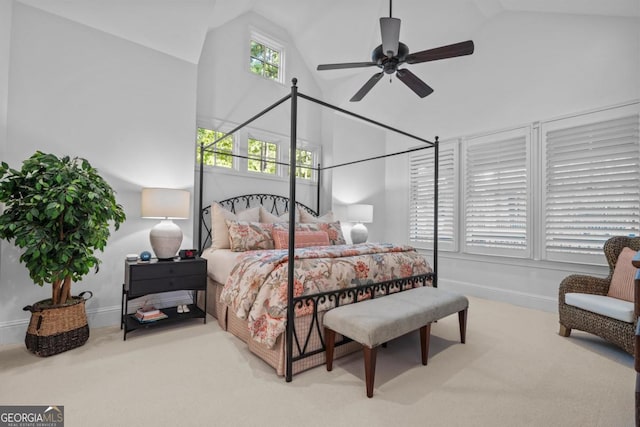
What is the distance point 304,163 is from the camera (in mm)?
5203

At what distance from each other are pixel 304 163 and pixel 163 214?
278cm

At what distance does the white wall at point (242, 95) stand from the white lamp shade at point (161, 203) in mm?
1033

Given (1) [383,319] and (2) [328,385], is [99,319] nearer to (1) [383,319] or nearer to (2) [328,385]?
(2) [328,385]

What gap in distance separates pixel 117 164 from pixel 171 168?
1.68ft

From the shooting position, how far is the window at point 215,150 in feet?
13.2

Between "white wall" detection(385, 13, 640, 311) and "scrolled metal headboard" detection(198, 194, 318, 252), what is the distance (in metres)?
2.68

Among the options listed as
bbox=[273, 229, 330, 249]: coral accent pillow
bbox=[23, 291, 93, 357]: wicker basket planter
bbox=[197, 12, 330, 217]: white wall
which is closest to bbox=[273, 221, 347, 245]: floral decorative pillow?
bbox=[273, 229, 330, 249]: coral accent pillow

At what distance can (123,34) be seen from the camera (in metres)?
3.02

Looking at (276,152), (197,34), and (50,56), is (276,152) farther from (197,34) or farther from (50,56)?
(50,56)

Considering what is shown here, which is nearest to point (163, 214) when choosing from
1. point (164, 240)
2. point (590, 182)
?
point (164, 240)

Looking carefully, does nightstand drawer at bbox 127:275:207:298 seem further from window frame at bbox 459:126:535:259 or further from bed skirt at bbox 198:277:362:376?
window frame at bbox 459:126:535:259

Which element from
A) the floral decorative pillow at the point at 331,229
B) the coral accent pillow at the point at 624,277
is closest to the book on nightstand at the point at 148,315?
the floral decorative pillow at the point at 331,229

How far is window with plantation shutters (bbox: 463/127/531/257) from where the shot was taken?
3873 millimetres

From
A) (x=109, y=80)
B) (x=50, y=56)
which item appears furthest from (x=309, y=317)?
(x=50, y=56)
